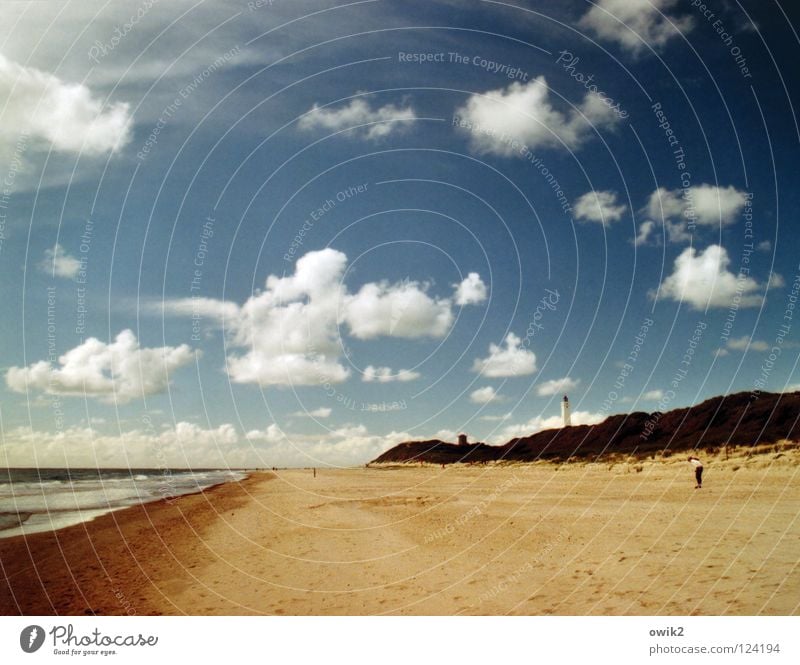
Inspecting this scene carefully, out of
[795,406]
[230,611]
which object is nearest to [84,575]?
[230,611]

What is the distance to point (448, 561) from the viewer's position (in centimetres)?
1105

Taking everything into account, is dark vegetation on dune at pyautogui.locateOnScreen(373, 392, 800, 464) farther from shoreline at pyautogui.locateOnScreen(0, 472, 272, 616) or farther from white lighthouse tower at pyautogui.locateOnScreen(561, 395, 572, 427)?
shoreline at pyautogui.locateOnScreen(0, 472, 272, 616)

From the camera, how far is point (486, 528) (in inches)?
567

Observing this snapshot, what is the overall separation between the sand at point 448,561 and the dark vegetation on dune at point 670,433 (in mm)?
20534

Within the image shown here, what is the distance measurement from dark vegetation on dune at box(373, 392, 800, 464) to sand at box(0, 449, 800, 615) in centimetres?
2053

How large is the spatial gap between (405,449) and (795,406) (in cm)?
8639

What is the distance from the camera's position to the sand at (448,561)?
8.73m

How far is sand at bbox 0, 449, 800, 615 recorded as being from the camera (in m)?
8.73

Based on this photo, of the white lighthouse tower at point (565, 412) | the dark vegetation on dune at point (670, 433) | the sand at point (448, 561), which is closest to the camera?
the sand at point (448, 561)
